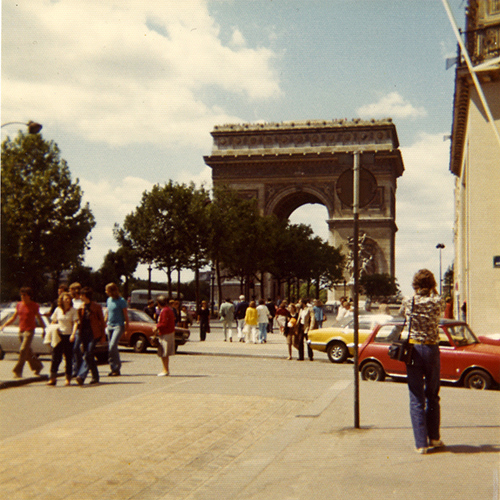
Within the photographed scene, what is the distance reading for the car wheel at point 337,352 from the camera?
64.7 ft

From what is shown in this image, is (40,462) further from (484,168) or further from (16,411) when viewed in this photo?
(484,168)

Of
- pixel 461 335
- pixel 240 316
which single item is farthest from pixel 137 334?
pixel 461 335

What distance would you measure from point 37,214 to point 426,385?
2352 centimetres

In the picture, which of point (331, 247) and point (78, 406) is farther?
point (331, 247)

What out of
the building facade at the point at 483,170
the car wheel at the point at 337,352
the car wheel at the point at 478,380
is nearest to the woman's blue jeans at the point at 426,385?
the car wheel at the point at 478,380

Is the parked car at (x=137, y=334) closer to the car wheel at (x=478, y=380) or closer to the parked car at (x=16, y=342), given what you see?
the parked car at (x=16, y=342)

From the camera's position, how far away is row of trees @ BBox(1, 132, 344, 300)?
26.3 m

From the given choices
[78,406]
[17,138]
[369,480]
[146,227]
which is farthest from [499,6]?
[146,227]

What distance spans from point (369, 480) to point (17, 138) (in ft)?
75.1

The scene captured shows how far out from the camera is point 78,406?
1058 cm

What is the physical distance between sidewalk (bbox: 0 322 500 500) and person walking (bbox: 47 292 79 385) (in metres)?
2.78

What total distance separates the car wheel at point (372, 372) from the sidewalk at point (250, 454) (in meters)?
4.25

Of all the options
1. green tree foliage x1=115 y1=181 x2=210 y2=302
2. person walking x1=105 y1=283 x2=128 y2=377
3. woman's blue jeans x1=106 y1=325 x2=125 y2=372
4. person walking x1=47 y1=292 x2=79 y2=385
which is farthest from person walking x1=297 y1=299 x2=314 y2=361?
green tree foliage x1=115 y1=181 x2=210 y2=302

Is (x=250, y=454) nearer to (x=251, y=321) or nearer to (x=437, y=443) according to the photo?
(x=437, y=443)
